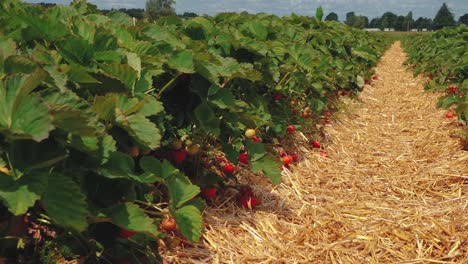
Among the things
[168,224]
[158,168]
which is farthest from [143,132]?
[168,224]

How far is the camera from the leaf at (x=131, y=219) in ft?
5.73

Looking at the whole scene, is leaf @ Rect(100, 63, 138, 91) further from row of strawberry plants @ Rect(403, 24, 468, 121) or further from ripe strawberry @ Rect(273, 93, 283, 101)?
row of strawberry plants @ Rect(403, 24, 468, 121)

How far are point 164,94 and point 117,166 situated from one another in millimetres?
1122

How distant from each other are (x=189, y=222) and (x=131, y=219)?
0.30 m

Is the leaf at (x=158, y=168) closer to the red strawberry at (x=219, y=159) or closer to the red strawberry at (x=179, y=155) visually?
the red strawberry at (x=179, y=155)

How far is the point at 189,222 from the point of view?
200 cm

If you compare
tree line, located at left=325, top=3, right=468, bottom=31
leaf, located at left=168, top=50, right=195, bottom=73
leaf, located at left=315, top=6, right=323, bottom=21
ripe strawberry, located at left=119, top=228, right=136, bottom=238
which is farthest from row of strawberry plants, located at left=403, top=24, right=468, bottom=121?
tree line, located at left=325, top=3, right=468, bottom=31

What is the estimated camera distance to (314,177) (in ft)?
14.0

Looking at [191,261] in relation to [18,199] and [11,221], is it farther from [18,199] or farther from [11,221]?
[18,199]

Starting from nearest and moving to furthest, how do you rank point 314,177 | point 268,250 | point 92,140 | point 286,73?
point 92,140 < point 268,250 < point 314,177 < point 286,73

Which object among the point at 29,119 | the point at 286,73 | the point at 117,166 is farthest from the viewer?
the point at 286,73

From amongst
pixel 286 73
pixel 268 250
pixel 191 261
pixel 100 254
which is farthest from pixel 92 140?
pixel 286 73

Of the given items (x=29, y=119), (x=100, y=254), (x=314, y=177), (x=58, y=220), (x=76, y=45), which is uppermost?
(x=76, y=45)

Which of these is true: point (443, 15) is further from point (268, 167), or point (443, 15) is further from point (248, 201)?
point (268, 167)
